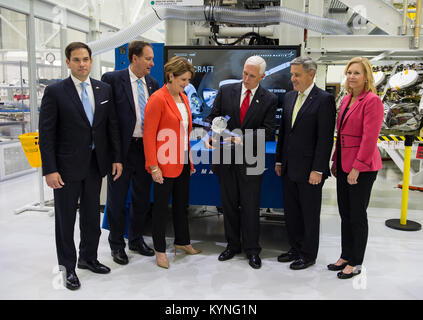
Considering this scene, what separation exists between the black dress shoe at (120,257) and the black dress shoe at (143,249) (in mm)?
200

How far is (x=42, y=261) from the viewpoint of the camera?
3.22 meters

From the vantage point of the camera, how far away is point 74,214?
2746mm

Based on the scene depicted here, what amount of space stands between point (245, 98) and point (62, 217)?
5.60 feet

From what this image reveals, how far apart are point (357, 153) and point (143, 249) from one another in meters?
2.04

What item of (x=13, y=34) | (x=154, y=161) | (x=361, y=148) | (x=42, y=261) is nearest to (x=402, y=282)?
(x=361, y=148)

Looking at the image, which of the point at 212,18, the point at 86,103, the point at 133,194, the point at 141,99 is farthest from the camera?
the point at 212,18

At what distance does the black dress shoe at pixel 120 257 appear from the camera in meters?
3.17

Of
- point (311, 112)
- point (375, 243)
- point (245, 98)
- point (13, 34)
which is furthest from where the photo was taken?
→ point (13, 34)

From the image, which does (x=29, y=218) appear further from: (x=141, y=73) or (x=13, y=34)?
(x=13, y=34)

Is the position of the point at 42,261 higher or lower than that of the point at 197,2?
lower

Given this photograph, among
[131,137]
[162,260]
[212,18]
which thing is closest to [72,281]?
[162,260]

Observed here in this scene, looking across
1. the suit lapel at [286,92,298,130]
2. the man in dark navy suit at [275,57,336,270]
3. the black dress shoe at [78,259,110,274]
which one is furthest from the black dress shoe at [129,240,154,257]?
the suit lapel at [286,92,298,130]

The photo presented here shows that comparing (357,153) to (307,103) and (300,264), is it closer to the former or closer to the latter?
(307,103)
